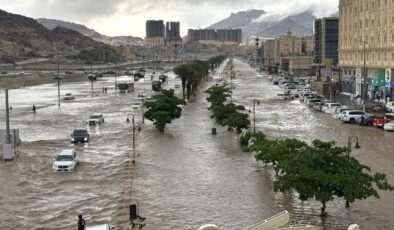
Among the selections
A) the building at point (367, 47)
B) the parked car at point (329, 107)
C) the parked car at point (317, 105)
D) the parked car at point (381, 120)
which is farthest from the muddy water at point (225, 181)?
→ the building at point (367, 47)

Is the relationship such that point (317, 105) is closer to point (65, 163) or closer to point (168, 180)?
point (65, 163)

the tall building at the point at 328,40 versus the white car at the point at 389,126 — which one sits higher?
the tall building at the point at 328,40

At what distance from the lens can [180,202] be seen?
23.8 meters

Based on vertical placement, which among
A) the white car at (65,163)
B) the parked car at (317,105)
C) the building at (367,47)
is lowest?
the white car at (65,163)

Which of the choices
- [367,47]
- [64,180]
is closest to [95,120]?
[64,180]

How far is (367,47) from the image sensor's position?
7100 cm

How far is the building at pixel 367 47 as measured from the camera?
64562mm

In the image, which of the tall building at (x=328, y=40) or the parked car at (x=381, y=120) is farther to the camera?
the tall building at (x=328, y=40)

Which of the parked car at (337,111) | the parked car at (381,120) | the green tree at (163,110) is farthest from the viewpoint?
the parked car at (337,111)

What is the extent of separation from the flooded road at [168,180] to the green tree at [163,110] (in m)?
0.95

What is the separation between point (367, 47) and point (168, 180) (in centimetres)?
4883

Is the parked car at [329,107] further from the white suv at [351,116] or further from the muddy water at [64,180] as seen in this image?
the muddy water at [64,180]

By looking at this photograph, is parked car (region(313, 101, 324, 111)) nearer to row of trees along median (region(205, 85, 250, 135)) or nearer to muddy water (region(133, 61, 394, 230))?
row of trees along median (region(205, 85, 250, 135))

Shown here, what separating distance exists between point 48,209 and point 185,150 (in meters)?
15.2
